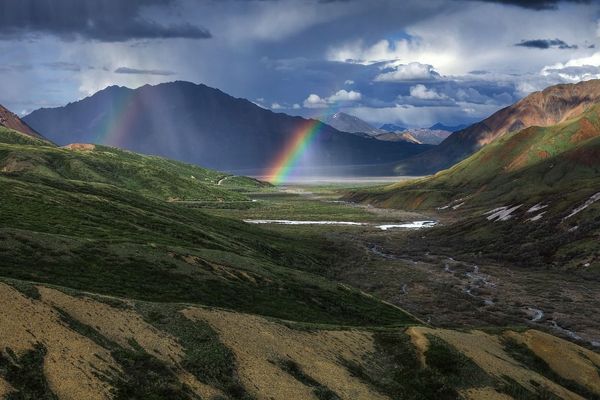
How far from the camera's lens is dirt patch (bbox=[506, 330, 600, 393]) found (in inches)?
2478

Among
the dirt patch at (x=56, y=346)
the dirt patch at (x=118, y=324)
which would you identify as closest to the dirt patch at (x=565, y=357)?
the dirt patch at (x=118, y=324)

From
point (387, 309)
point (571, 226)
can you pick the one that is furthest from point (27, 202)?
point (571, 226)

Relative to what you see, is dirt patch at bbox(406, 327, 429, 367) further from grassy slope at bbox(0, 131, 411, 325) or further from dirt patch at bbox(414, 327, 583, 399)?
grassy slope at bbox(0, 131, 411, 325)

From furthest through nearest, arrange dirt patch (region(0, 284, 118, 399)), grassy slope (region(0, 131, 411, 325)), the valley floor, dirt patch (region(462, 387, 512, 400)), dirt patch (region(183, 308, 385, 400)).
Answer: the valley floor → grassy slope (region(0, 131, 411, 325)) → dirt patch (region(462, 387, 512, 400)) → dirt patch (region(183, 308, 385, 400)) → dirt patch (region(0, 284, 118, 399))

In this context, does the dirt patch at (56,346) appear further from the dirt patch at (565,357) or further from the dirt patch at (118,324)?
the dirt patch at (565,357)

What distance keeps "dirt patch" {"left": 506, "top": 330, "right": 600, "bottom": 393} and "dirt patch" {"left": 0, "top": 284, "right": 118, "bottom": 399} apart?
49.9m

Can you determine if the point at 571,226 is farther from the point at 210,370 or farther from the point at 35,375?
the point at 35,375

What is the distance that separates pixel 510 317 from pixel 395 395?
59.7 m

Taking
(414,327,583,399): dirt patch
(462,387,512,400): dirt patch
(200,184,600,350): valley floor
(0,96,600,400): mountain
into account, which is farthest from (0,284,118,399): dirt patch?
(200,184,600,350): valley floor

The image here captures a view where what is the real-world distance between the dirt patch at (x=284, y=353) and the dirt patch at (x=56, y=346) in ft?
38.9

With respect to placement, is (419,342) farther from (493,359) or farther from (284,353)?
(284,353)

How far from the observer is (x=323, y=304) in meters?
93.2

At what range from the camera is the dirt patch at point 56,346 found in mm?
38125

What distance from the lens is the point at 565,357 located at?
6600 centimetres
